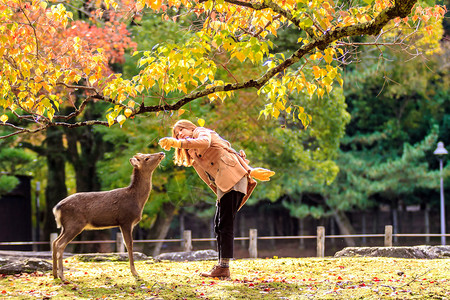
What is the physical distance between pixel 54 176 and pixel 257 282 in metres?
14.3

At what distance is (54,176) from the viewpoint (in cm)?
2006

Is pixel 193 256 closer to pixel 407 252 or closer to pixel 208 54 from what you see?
pixel 407 252

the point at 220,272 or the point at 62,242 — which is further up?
the point at 62,242

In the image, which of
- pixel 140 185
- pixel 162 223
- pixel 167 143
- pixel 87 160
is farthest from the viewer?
pixel 162 223

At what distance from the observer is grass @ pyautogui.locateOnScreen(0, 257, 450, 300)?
248 inches

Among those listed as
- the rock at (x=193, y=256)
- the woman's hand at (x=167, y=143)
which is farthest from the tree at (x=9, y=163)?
the woman's hand at (x=167, y=143)

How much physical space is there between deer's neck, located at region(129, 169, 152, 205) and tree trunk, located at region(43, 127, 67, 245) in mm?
11964

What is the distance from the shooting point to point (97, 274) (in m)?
8.10

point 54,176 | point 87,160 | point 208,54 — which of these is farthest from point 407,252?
point 54,176

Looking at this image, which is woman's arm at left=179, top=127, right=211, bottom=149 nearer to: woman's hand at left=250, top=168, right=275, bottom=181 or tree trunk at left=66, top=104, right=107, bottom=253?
woman's hand at left=250, top=168, right=275, bottom=181

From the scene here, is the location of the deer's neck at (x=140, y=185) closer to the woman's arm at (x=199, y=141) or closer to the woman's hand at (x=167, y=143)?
the woman's arm at (x=199, y=141)

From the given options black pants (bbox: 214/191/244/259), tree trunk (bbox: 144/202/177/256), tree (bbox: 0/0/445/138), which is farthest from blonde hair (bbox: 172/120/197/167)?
tree trunk (bbox: 144/202/177/256)

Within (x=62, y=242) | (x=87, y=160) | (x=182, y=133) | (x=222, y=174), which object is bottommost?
(x=62, y=242)

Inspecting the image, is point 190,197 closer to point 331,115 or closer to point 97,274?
point 331,115
